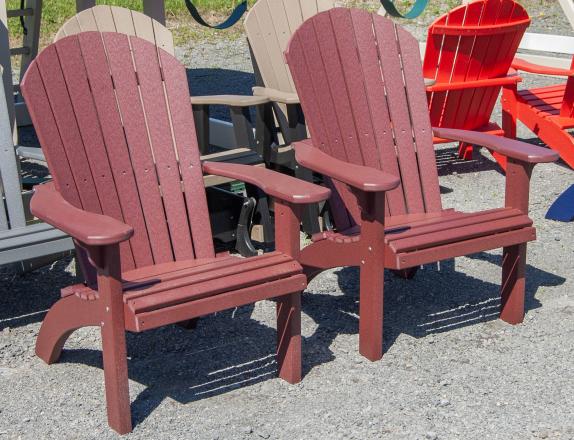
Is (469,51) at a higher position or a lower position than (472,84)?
higher

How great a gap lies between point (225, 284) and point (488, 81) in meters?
3.07

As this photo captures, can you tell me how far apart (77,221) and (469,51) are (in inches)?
127

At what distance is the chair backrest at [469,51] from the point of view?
539 cm

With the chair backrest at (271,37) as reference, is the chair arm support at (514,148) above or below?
below

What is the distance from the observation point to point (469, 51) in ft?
18.1

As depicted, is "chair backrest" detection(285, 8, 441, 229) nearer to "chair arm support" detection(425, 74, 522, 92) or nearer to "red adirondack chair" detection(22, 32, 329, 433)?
"red adirondack chair" detection(22, 32, 329, 433)

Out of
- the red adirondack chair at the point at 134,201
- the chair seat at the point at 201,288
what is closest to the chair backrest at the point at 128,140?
the red adirondack chair at the point at 134,201

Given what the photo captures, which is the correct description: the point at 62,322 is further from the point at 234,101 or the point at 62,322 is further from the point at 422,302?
the point at 234,101

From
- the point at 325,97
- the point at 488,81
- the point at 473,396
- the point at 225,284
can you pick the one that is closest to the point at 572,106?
the point at 488,81

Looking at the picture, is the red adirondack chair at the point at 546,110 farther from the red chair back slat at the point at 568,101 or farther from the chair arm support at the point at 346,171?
the chair arm support at the point at 346,171

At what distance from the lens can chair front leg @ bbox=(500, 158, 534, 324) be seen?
3652 mm

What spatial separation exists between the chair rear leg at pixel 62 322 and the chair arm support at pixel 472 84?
2725mm

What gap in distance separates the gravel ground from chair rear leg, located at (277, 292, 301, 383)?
5 cm

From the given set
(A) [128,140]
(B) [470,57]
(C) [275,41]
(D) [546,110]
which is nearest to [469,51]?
(B) [470,57]
